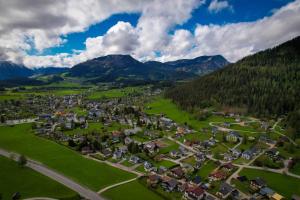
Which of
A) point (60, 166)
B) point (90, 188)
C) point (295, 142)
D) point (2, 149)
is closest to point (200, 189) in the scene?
point (90, 188)

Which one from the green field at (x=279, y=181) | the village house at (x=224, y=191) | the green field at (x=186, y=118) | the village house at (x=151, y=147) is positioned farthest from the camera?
the green field at (x=186, y=118)

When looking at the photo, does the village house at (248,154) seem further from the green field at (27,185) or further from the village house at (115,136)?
the green field at (27,185)

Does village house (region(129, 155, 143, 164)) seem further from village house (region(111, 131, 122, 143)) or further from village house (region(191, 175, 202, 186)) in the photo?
village house (region(111, 131, 122, 143))

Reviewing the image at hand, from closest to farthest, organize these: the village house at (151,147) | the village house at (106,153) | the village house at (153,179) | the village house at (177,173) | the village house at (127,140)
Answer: the village house at (153,179) < the village house at (177,173) < the village house at (106,153) < the village house at (151,147) < the village house at (127,140)

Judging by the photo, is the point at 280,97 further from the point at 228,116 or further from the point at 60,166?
the point at 60,166

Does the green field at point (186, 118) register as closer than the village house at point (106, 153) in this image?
No

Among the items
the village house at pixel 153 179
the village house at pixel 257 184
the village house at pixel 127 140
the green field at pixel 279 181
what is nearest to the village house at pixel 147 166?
the village house at pixel 153 179

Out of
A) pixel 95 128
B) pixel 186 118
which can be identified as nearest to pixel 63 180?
pixel 95 128
